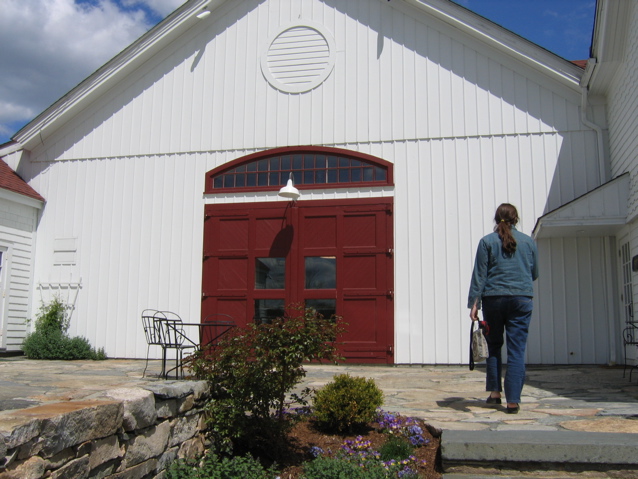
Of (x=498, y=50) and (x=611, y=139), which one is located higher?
(x=498, y=50)

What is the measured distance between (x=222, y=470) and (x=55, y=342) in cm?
724

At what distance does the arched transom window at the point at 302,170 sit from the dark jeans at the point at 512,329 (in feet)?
16.5

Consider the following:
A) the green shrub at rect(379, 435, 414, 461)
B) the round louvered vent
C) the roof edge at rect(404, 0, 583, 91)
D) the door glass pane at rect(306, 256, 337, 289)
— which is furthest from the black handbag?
the round louvered vent

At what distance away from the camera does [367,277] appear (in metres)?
9.90

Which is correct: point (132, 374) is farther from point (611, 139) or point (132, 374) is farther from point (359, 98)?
point (611, 139)

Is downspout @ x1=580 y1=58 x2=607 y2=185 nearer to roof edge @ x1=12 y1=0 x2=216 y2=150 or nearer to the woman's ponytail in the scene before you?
the woman's ponytail

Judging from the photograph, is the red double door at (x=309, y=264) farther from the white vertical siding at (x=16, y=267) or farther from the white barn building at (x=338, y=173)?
the white vertical siding at (x=16, y=267)

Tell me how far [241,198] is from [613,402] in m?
6.66

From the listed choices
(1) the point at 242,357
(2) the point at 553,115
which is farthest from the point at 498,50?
(1) the point at 242,357

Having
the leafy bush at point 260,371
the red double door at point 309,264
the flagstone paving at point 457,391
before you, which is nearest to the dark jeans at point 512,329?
the flagstone paving at point 457,391

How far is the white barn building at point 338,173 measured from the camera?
9.32 metres

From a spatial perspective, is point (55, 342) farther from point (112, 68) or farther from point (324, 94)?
point (324, 94)

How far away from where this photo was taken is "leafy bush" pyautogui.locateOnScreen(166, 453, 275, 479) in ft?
14.1

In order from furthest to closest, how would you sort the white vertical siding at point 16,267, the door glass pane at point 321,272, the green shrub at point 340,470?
1. the white vertical siding at point 16,267
2. the door glass pane at point 321,272
3. the green shrub at point 340,470
